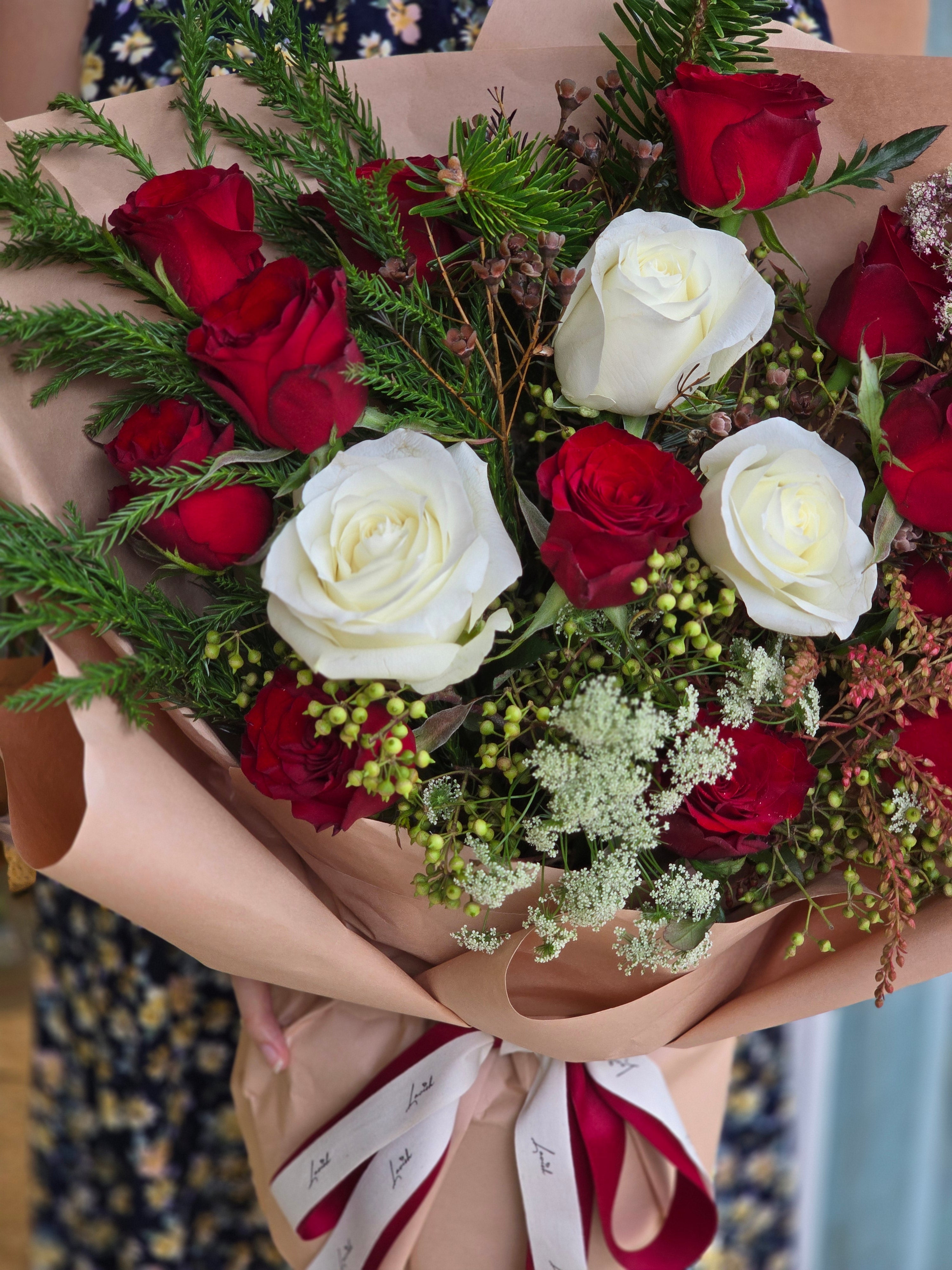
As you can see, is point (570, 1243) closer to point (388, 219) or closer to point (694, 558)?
point (694, 558)

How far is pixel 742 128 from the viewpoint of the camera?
48 cm

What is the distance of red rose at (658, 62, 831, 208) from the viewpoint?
1.61ft

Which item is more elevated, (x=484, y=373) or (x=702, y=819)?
(x=484, y=373)

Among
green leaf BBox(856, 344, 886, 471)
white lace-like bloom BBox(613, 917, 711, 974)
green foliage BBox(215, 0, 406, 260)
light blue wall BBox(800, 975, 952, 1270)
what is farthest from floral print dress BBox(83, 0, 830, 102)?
light blue wall BBox(800, 975, 952, 1270)

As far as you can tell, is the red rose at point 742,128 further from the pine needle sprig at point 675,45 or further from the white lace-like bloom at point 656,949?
the white lace-like bloom at point 656,949

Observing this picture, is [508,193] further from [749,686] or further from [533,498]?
[749,686]

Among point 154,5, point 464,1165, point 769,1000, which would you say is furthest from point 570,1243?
point 154,5

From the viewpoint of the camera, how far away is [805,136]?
1.65 ft

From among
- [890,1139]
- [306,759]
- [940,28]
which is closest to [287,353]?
[306,759]

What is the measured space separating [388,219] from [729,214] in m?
0.19

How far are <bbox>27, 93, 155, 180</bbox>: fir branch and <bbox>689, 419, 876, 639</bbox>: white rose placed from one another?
37 cm

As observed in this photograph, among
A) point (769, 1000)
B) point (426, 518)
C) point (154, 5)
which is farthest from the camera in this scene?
point (154, 5)

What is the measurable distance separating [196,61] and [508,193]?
223 millimetres

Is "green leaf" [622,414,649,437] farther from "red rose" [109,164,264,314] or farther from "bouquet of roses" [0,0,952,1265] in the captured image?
"red rose" [109,164,264,314]
